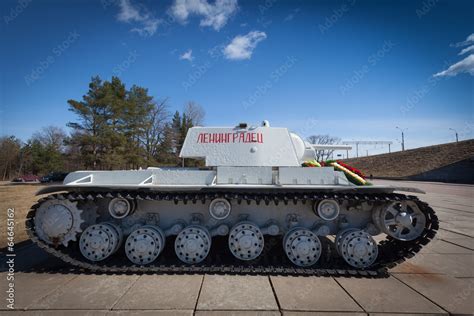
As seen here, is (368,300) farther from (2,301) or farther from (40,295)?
(2,301)

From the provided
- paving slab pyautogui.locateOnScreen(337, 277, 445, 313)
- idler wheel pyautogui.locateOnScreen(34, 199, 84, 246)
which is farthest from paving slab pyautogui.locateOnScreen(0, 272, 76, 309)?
paving slab pyautogui.locateOnScreen(337, 277, 445, 313)

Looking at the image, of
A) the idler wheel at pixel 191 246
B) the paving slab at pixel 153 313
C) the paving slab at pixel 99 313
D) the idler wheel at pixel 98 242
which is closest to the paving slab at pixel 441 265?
the idler wheel at pixel 191 246

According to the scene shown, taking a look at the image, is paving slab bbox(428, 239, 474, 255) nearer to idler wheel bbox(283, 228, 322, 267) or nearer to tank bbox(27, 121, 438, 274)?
tank bbox(27, 121, 438, 274)

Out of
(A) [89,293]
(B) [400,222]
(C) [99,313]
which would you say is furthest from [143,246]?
(B) [400,222]

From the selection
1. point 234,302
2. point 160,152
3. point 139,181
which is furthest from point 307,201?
point 160,152

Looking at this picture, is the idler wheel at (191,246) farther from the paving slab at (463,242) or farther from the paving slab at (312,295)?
the paving slab at (463,242)

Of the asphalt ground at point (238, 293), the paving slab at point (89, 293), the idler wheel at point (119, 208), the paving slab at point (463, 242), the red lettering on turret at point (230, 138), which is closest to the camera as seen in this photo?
the asphalt ground at point (238, 293)

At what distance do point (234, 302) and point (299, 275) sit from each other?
5.47ft

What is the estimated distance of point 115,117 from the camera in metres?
31.0

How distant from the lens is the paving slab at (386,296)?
3902 millimetres

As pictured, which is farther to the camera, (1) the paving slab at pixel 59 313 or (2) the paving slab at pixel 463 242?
(2) the paving slab at pixel 463 242

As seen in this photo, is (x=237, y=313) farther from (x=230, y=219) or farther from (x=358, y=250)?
(x=358, y=250)

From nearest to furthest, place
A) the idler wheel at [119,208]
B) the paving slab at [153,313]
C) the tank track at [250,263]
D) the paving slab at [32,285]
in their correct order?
1. the paving slab at [153,313]
2. the paving slab at [32,285]
3. the tank track at [250,263]
4. the idler wheel at [119,208]

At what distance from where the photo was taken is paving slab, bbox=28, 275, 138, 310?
396cm
